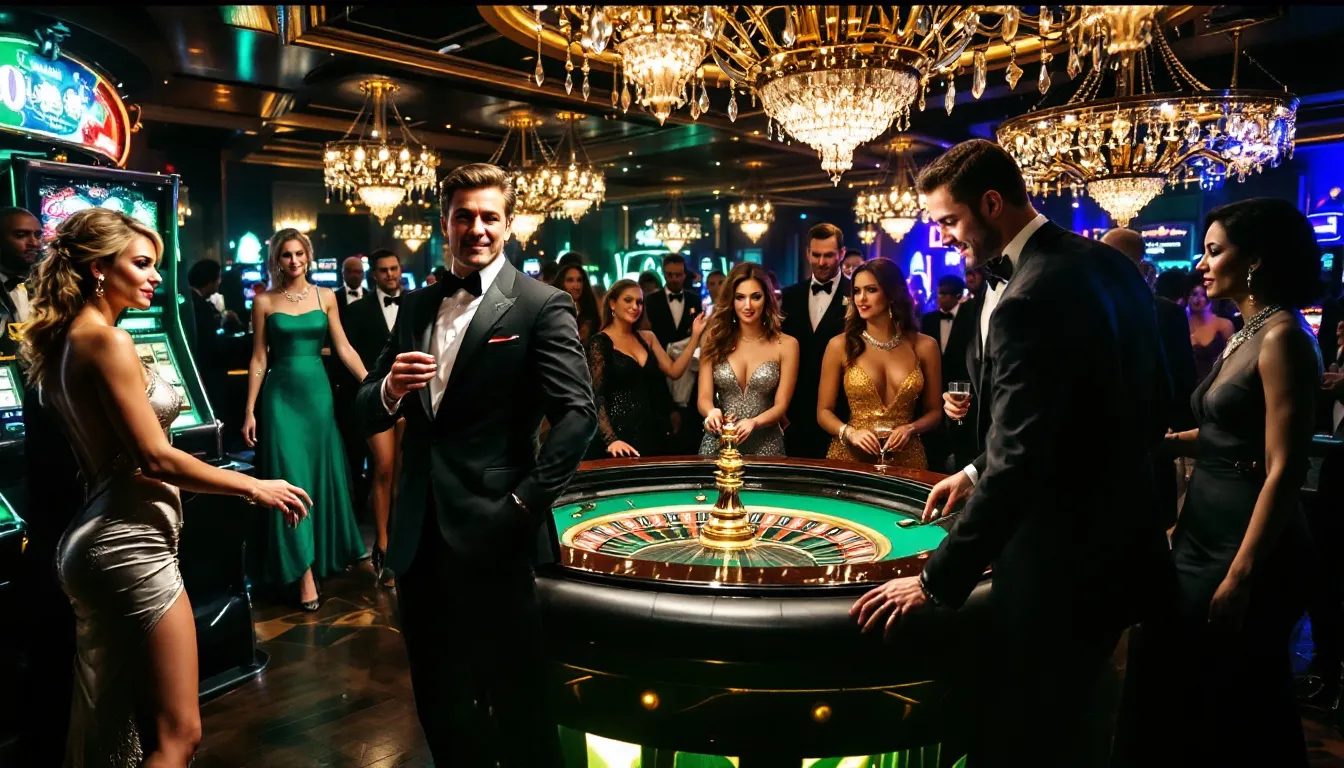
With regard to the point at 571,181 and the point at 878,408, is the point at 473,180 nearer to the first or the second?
the point at 878,408

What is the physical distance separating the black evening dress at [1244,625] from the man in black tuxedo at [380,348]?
306 cm

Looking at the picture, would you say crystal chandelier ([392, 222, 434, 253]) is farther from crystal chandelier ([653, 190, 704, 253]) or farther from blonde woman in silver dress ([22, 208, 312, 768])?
blonde woman in silver dress ([22, 208, 312, 768])

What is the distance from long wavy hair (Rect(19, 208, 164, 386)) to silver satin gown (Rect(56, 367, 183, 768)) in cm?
23

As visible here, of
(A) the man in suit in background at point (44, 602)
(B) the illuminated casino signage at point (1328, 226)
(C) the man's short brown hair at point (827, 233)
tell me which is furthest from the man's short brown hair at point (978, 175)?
(B) the illuminated casino signage at point (1328, 226)

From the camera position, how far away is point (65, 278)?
6.22 ft

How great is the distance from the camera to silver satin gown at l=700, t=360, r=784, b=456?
360 centimetres

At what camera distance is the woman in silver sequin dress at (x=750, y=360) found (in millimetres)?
3613

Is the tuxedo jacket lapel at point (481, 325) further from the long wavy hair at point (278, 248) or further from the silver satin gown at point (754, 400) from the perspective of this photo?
the long wavy hair at point (278, 248)

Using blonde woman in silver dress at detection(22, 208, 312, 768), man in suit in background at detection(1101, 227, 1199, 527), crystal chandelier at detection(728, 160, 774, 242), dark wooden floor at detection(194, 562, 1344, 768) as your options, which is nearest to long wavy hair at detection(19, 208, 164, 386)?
blonde woman in silver dress at detection(22, 208, 312, 768)

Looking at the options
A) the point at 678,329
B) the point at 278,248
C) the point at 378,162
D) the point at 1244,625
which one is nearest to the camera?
the point at 1244,625

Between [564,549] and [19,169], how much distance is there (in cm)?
251

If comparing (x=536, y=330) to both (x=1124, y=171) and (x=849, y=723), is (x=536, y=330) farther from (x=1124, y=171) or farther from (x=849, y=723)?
(x=1124, y=171)

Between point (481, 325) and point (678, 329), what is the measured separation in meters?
4.60

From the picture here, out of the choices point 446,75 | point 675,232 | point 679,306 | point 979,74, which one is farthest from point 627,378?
point 675,232
